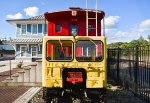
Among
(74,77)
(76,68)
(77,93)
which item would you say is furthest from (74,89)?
(76,68)

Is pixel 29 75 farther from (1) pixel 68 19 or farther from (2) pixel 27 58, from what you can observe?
(2) pixel 27 58

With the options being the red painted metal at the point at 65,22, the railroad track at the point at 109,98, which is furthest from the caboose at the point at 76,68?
the red painted metal at the point at 65,22

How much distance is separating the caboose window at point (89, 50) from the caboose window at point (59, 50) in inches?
10.2

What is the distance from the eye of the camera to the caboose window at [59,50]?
30.8 ft

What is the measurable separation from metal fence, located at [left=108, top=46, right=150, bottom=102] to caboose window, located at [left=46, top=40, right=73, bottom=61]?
101 inches

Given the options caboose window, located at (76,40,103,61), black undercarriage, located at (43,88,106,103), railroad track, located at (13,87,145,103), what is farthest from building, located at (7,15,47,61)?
caboose window, located at (76,40,103,61)

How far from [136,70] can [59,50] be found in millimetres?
3540

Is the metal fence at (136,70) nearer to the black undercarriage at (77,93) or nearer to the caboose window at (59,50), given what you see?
the black undercarriage at (77,93)

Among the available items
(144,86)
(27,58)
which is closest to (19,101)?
(144,86)

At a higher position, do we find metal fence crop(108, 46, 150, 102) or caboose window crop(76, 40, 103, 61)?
caboose window crop(76, 40, 103, 61)

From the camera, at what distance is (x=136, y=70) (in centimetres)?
1198

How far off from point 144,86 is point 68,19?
4241 mm

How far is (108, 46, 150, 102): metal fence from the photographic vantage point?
10770 mm

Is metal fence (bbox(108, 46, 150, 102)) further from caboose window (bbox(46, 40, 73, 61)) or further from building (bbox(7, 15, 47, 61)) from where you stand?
building (bbox(7, 15, 47, 61))
